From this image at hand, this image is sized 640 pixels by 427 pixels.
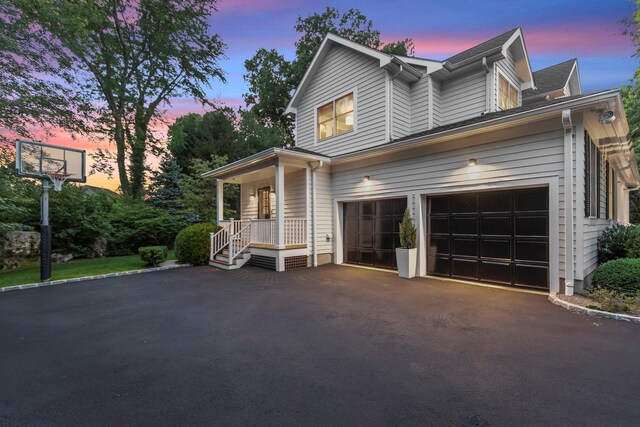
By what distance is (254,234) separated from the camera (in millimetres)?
9836

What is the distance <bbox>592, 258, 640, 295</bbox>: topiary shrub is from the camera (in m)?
4.86

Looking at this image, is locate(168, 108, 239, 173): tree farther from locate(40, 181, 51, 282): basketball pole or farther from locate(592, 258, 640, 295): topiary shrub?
locate(592, 258, 640, 295): topiary shrub

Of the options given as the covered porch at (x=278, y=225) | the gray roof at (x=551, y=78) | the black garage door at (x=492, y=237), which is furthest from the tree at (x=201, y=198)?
the gray roof at (x=551, y=78)

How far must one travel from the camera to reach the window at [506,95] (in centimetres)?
913

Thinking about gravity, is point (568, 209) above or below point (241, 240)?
above

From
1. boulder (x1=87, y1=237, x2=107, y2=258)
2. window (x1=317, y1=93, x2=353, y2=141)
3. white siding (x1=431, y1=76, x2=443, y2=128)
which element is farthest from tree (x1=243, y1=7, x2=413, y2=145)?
boulder (x1=87, y1=237, x2=107, y2=258)

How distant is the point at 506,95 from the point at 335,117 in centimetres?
584

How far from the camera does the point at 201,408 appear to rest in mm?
2211

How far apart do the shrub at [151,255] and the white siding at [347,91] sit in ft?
22.0

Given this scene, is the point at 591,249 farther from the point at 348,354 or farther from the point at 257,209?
the point at 257,209

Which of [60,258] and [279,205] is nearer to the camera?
[279,205]

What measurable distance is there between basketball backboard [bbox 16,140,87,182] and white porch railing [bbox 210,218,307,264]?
14.3 ft

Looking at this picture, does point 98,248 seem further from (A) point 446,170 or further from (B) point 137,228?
(A) point 446,170

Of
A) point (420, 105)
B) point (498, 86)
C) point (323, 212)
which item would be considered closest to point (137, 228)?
point (323, 212)
